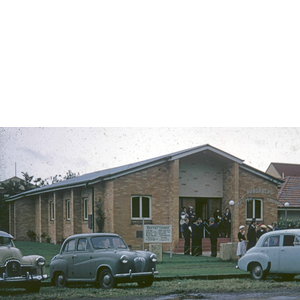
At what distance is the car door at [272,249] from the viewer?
1402cm

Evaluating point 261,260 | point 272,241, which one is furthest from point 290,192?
point 261,260

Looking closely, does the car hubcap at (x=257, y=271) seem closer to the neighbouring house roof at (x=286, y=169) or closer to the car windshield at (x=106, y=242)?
the car windshield at (x=106, y=242)

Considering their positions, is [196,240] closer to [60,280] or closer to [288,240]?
[288,240]

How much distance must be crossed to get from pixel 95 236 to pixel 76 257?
0.73 metres

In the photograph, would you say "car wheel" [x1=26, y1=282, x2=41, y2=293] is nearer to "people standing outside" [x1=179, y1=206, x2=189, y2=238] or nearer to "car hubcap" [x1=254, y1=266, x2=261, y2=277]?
"car hubcap" [x1=254, y1=266, x2=261, y2=277]

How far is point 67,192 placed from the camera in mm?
21812

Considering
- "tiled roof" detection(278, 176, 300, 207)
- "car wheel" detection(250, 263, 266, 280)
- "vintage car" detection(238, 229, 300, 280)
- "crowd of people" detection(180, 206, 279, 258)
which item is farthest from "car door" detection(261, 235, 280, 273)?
"tiled roof" detection(278, 176, 300, 207)

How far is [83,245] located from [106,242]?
2.02ft

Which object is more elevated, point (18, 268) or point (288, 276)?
point (18, 268)

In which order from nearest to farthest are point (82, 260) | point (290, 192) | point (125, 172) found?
point (82, 260) < point (125, 172) < point (290, 192)

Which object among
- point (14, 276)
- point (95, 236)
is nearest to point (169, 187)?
point (95, 236)

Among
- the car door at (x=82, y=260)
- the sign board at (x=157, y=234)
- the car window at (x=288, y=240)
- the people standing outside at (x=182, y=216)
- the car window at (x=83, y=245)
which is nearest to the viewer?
the car door at (x=82, y=260)

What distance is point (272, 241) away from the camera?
47.3 feet

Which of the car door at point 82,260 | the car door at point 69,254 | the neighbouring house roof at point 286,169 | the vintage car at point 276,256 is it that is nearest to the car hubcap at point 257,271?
the vintage car at point 276,256
